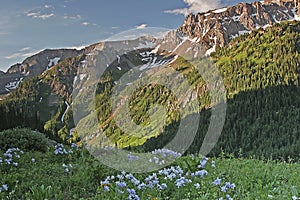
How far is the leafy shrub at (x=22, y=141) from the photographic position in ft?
35.5

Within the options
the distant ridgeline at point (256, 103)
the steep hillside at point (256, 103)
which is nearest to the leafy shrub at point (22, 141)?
the distant ridgeline at point (256, 103)

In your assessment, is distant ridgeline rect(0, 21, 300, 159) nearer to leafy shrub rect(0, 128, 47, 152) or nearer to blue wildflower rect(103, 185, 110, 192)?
leafy shrub rect(0, 128, 47, 152)

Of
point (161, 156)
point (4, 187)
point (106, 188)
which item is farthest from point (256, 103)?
point (4, 187)

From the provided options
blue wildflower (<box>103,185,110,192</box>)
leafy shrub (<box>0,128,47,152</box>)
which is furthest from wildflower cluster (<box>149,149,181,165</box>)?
leafy shrub (<box>0,128,47,152</box>)

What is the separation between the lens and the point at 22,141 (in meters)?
11.0

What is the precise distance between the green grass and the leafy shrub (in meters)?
2.41

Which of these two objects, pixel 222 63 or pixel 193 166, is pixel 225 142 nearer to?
pixel 222 63

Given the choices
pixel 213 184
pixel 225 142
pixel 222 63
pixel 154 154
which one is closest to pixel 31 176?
pixel 154 154

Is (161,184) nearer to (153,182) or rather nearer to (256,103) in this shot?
(153,182)

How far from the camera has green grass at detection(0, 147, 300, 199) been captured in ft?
18.0

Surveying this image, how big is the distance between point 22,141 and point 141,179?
5.91m

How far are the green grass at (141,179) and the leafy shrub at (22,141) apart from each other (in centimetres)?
241

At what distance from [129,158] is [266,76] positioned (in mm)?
160732

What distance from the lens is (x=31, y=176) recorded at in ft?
23.1
